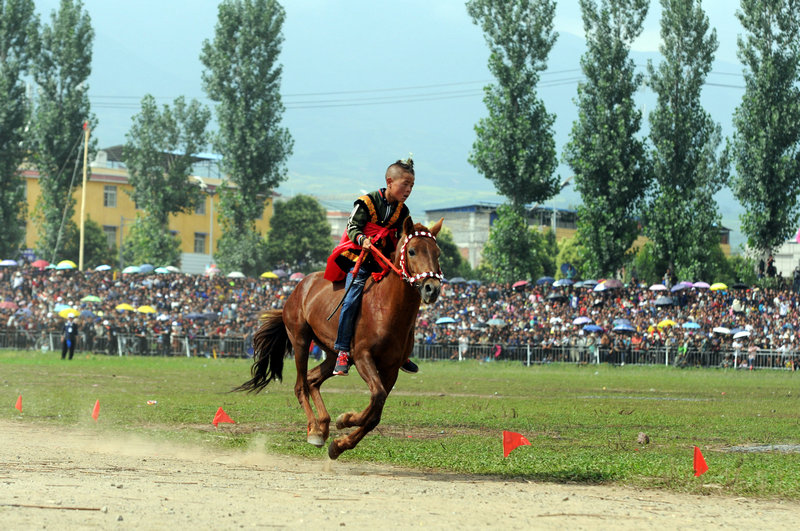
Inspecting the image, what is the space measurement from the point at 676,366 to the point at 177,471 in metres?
34.7

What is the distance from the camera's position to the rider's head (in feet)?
37.1

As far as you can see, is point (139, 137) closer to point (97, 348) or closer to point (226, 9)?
point (226, 9)

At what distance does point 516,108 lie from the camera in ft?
186

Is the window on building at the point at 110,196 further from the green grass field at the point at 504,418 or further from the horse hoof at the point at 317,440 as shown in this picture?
the horse hoof at the point at 317,440

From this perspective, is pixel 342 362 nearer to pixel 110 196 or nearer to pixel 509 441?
pixel 509 441

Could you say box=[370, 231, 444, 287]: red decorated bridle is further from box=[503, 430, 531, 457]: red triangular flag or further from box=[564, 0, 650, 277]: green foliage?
box=[564, 0, 650, 277]: green foliage

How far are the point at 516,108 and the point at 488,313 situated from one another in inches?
559

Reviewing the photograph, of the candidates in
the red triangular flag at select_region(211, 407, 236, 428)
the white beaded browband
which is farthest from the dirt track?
the red triangular flag at select_region(211, 407, 236, 428)

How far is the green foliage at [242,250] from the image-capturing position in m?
68.2

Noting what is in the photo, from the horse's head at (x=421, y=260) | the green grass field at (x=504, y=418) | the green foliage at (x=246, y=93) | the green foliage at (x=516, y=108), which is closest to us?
the horse's head at (x=421, y=260)

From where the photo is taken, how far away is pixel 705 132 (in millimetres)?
54094

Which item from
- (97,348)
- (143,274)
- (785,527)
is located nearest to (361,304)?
(785,527)

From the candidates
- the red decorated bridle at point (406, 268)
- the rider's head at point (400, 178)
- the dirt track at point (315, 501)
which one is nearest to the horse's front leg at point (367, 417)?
the dirt track at point (315, 501)

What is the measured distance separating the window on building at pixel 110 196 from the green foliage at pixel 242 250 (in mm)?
48006
